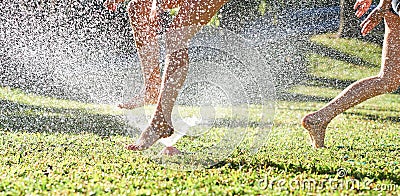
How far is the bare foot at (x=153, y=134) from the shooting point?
335 cm

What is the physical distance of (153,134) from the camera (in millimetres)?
3354

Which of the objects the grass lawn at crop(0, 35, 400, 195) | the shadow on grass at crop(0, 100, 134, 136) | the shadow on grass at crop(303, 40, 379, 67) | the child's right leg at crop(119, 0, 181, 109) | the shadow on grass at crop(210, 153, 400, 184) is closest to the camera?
the grass lawn at crop(0, 35, 400, 195)

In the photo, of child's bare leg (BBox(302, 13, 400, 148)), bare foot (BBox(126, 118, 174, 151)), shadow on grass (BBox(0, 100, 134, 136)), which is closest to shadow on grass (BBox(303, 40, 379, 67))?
shadow on grass (BBox(0, 100, 134, 136))

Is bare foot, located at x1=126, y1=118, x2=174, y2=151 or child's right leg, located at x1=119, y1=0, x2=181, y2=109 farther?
child's right leg, located at x1=119, y1=0, x2=181, y2=109

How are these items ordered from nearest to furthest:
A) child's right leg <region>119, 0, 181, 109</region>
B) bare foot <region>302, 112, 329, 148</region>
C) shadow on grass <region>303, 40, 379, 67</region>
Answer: bare foot <region>302, 112, 329, 148</region> < child's right leg <region>119, 0, 181, 109</region> < shadow on grass <region>303, 40, 379, 67</region>

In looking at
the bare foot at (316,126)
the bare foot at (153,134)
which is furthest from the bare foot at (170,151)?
the bare foot at (316,126)

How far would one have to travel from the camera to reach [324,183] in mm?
2822

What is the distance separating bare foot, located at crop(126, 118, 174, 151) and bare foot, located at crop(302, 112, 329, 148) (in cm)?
86

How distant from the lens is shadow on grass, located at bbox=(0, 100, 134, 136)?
178 inches

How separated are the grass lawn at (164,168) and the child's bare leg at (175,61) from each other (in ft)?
0.55

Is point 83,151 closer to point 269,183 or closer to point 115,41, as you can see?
point 269,183

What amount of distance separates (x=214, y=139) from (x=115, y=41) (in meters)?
7.24

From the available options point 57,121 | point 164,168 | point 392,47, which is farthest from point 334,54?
point 164,168

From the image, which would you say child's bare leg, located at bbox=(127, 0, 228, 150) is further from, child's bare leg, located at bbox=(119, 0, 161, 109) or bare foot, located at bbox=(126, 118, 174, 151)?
child's bare leg, located at bbox=(119, 0, 161, 109)
